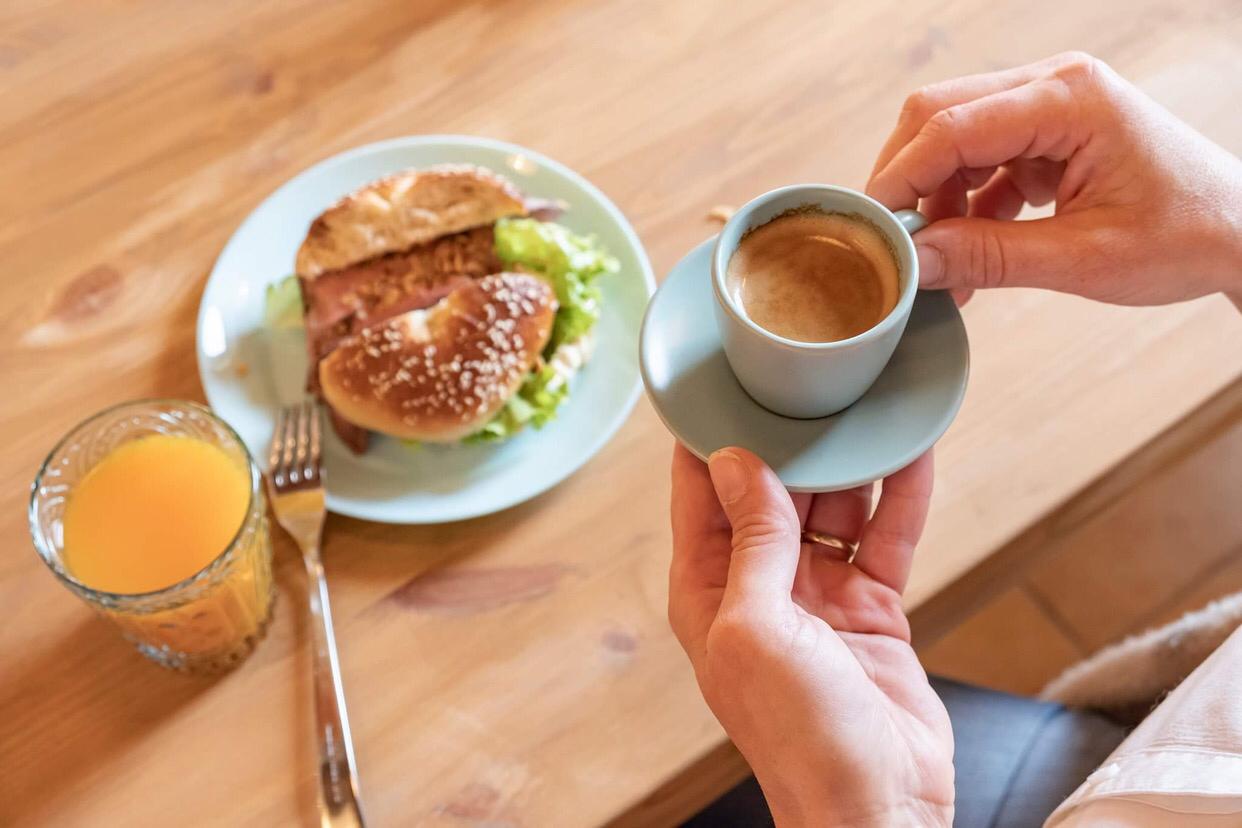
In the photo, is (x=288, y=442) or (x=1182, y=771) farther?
(x=288, y=442)

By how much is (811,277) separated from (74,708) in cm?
74

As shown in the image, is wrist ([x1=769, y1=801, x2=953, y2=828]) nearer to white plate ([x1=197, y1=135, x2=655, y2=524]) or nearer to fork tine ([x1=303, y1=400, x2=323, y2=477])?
white plate ([x1=197, y1=135, x2=655, y2=524])

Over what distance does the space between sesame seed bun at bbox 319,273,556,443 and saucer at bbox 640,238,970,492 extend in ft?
0.72

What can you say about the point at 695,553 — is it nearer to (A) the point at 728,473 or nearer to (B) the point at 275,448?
(A) the point at 728,473

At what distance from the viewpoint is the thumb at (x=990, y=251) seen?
2.77 feet

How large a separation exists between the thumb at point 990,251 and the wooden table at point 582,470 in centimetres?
21

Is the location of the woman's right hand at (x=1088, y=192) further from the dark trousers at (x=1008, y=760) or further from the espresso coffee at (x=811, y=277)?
the dark trousers at (x=1008, y=760)

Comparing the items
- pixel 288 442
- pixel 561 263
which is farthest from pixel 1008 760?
pixel 288 442

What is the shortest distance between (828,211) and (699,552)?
12.0 inches

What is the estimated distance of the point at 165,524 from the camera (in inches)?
34.1

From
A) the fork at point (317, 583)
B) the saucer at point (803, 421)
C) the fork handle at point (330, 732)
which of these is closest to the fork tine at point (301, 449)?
the fork at point (317, 583)

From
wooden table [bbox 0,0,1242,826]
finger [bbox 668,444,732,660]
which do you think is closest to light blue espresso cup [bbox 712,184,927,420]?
finger [bbox 668,444,732,660]

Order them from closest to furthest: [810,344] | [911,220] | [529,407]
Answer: [810,344], [911,220], [529,407]

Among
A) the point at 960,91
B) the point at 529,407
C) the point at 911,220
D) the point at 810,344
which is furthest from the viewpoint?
the point at 529,407
